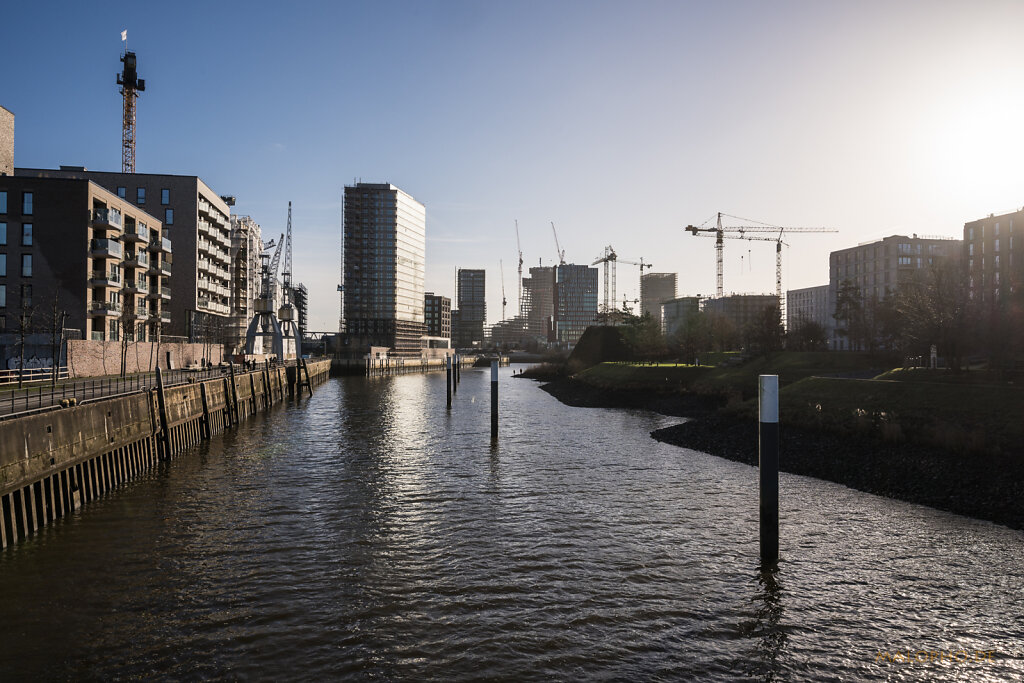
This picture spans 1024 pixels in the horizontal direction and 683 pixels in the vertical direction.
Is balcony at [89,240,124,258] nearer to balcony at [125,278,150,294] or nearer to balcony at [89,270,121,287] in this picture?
balcony at [89,270,121,287]

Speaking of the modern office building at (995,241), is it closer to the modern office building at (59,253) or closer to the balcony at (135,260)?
the balcony at (135,260)

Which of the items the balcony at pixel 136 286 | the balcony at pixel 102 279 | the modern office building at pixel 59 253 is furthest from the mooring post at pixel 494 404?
the balcony at pixel 136 286

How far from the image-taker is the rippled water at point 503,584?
11.7 metres

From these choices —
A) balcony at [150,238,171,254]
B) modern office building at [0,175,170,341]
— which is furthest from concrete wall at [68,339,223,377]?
balcony at [150,238,171,254]

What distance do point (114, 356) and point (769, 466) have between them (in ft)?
211

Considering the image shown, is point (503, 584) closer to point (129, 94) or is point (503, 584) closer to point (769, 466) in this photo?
point (769, 466)

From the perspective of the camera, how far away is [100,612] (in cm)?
1364

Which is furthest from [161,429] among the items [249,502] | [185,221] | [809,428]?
[185,221]

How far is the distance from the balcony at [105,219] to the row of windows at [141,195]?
3303cm

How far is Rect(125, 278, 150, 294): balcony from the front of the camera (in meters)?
84.4

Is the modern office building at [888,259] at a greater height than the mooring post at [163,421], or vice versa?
the modern office building at [888,259]

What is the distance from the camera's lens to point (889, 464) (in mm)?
27219

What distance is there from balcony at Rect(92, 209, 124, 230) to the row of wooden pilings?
4546 centimetres

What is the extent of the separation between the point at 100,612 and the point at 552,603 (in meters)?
9.74
